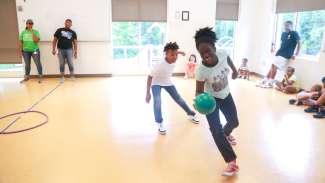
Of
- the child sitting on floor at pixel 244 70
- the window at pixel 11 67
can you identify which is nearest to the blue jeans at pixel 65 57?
the window at pixel 11 67

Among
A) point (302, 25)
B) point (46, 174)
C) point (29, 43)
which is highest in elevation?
point (302, 25)

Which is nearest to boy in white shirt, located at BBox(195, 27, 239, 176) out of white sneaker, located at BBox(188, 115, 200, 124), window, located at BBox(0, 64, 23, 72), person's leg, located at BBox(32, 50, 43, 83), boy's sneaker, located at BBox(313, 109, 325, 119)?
white sneaker, located at BBox(188, 115, 200, 124)

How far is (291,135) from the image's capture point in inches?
144

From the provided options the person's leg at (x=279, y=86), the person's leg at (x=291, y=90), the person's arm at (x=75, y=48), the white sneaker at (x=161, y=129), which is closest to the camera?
the white sneaker at (x=161, y=129)

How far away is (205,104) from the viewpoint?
2389mm

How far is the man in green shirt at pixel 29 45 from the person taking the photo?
6.79 meters

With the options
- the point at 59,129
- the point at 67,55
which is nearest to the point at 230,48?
the point at 67,55

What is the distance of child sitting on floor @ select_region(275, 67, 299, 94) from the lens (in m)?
5.90

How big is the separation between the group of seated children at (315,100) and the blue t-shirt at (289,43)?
1.17 m

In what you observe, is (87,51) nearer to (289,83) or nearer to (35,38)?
(35,38)

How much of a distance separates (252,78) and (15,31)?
6.39 metres

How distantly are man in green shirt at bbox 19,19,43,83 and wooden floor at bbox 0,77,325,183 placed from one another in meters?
1.82

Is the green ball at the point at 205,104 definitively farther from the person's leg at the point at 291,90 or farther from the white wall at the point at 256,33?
the white wall at the point at 256,33

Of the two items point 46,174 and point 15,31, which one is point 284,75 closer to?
point 46,174
